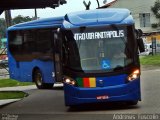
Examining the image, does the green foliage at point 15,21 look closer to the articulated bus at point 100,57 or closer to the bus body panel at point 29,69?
the bus body panel at point 29,69

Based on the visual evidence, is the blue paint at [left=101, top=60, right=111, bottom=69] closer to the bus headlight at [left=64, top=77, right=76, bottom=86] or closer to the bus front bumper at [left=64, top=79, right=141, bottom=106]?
the bus front bumper at [left=64, top=79, right=141, bottom=106]

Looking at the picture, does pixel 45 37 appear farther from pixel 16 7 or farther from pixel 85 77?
pixel 85 77

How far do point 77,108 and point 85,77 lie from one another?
1.71m

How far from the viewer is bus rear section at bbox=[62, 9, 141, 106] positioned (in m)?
→ 16.1

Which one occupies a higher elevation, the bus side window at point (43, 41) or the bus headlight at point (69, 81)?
the bus side window at point (43, 41)

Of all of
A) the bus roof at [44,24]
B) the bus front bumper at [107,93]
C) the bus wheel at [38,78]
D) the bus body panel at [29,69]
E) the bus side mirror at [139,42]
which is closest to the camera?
the bus front bumper at [107,93]

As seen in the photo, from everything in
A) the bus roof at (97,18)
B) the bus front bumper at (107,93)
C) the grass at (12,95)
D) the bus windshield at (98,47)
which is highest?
the bus roof at (97,18)

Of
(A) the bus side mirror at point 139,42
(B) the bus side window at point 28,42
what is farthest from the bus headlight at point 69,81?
(B) the bus side window at point 28,42

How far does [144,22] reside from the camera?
82438 millimetres

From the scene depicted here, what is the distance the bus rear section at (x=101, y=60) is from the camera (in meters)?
16.1

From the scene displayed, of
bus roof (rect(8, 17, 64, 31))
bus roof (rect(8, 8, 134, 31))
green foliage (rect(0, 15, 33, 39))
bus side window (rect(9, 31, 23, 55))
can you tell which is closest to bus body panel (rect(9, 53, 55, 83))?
bus side window (rect(9, 31, 23, 55))

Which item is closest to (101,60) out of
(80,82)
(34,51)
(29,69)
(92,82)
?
(92,82)

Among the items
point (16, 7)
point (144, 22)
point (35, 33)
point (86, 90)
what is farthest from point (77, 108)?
point (144, 22)

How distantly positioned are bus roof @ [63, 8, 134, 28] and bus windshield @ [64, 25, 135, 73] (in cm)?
18
